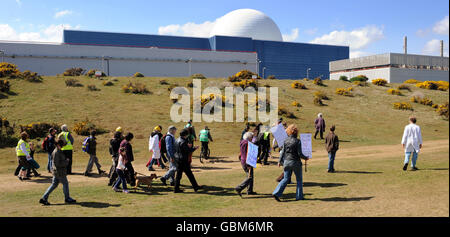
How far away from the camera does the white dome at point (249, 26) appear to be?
337ft

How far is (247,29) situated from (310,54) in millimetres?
21841

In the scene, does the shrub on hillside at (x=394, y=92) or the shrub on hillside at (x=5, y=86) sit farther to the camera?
the shrub on hillside at (x=394, y=92)

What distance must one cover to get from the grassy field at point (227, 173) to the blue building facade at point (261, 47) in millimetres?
62467

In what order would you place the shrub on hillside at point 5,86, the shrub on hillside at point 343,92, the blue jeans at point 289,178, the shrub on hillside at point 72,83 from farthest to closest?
the shrub on hillside at point 343,92 < the shrub on hillside at point 72,83 < the shrub on hillside at point 5,86 < the blue jeans at point 289,178

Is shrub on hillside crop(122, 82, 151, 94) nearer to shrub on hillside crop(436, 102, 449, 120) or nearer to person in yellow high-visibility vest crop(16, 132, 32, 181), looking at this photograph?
person in yellow high-visibility vest crop(16, 132, 32, 181)

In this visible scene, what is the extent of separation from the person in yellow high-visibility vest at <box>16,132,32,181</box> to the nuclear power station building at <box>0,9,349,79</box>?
4574 cm

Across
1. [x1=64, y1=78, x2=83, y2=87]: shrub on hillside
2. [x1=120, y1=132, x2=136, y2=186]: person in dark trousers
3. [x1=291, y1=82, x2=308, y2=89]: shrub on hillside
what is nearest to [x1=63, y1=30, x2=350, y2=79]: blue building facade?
[x1=291, y1=82, x2=308, y2=89]: shrub on hillside

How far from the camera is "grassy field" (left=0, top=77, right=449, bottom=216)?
836 centimetres

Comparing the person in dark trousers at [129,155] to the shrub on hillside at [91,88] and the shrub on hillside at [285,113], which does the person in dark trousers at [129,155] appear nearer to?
the shrub on hillside at [285,113]

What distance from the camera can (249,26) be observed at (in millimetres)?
102688

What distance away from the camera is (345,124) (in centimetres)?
3098

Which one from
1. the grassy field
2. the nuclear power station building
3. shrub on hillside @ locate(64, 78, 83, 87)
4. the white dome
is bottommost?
the grassy field

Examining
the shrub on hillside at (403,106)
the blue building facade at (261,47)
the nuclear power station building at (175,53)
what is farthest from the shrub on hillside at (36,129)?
the blue building facade at (261,47)

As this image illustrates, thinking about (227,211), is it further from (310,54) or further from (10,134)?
(310,54)
